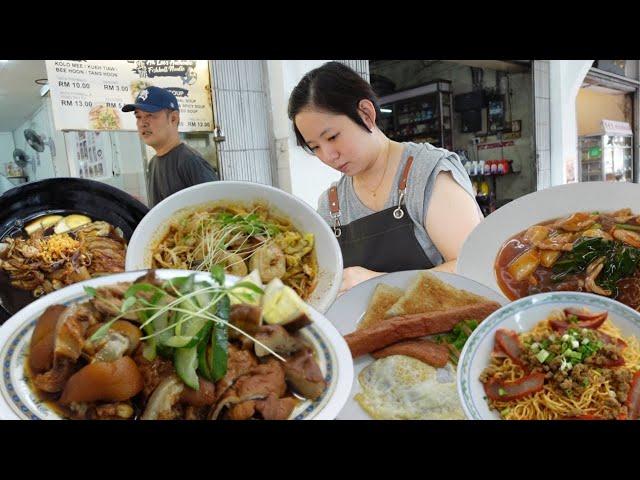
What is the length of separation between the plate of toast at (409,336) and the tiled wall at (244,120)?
1.91 ft

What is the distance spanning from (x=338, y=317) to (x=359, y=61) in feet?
2.91

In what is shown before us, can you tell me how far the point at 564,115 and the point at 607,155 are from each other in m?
0.37

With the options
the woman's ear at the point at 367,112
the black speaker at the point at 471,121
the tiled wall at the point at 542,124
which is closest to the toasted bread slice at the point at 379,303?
the woman's ear at the point at 367,112

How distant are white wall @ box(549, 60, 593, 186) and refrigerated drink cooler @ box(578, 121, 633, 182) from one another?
3.1 inches

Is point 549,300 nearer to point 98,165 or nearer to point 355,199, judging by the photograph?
point 355,199

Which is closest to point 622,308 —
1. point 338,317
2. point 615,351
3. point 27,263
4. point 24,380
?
point 615,351

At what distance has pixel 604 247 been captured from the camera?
1.60 metres

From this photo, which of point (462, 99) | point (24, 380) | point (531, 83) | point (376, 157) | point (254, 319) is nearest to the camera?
point (24, 380)

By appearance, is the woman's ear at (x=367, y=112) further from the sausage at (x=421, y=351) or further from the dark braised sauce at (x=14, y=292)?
the dark braised sauce at (x=14, y=292)

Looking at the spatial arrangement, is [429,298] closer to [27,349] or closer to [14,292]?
[27,349]

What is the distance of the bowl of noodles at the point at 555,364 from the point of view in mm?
1354

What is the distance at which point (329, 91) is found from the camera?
165cm

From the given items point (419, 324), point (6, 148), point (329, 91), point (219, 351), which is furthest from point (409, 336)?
point (6, 148)

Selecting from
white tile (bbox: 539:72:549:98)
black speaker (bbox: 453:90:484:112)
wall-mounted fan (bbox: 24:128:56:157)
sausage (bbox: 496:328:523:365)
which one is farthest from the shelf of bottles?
wall-mounted fan (bbox: 24:128:56:157)
